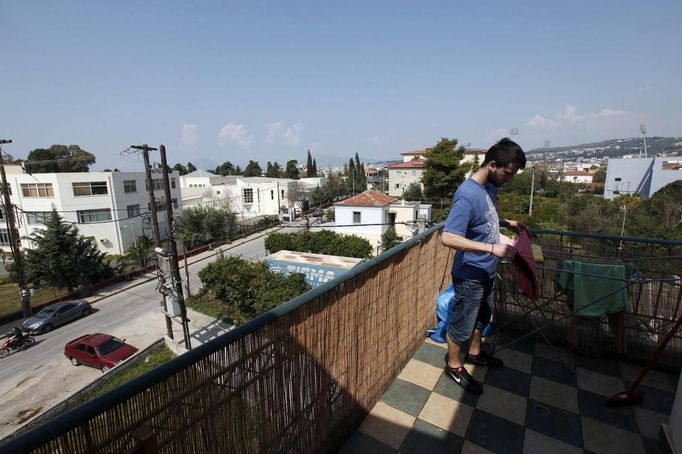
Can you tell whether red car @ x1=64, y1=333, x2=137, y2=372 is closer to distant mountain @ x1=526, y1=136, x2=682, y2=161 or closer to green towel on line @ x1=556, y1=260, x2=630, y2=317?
green towel on line @ x1=556, y1=260, x2=630, y2=317

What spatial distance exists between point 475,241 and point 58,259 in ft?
66.2

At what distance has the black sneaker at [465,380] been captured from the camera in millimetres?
2264

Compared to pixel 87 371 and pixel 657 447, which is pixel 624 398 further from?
pixel 87 371

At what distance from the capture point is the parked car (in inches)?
507

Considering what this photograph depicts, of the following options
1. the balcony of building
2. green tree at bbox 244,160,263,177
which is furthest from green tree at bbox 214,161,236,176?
the balcony of building

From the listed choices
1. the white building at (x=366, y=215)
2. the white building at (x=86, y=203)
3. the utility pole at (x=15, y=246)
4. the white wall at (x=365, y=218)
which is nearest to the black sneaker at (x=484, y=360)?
the utility pole at (x=15, y=246)

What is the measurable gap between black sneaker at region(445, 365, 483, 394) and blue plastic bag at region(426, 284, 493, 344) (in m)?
0.51

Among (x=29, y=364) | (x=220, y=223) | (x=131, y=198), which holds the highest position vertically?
(x=131, y=198)

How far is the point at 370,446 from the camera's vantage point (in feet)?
6.14

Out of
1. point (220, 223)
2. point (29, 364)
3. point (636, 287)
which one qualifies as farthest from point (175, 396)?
point (220, 223)

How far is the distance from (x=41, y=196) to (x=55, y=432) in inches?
1134

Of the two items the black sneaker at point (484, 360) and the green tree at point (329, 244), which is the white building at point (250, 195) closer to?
the green tree at point (329, 244)

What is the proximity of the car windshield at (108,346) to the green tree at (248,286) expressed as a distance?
3949 millimetres

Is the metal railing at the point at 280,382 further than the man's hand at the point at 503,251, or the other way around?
the man's hand at the point at 503,251
